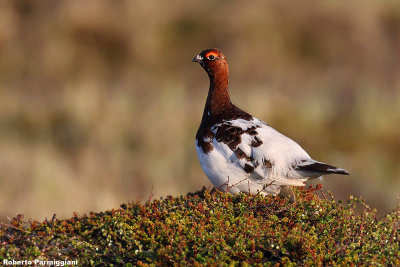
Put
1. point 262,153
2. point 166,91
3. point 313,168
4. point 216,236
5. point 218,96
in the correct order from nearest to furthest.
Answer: point 216,236 → point 313,168 → point 262,153 → point 218,96 → point 166,91

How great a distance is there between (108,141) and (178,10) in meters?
5.42

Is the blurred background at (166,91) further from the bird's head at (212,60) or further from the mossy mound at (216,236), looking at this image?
the mossy mound at (216,236)

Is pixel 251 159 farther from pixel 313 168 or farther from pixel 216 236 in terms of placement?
pixel 216 236

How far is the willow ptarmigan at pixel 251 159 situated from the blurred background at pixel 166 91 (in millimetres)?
3113

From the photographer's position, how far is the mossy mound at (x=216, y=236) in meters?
4.00

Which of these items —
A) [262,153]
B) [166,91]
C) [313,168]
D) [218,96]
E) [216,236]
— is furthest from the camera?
[166,91]

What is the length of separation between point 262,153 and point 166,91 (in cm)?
660

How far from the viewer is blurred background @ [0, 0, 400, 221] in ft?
30.4

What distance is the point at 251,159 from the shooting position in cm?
544

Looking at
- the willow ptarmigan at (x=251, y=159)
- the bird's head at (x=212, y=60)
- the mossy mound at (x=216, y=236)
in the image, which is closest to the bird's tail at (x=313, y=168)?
the willow ptarmigan at (x=251, y=159)

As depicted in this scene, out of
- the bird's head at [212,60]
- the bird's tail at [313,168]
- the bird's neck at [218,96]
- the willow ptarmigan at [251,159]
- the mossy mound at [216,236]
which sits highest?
the bird's head at [212,60]

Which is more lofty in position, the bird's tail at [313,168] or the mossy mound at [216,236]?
the bird's tail at [313,168]

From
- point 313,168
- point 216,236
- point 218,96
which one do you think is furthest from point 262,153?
point 216,236

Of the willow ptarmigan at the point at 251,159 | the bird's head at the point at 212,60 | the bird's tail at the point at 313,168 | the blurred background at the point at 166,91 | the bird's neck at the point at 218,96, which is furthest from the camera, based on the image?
the blurred background at the point at 166,91
